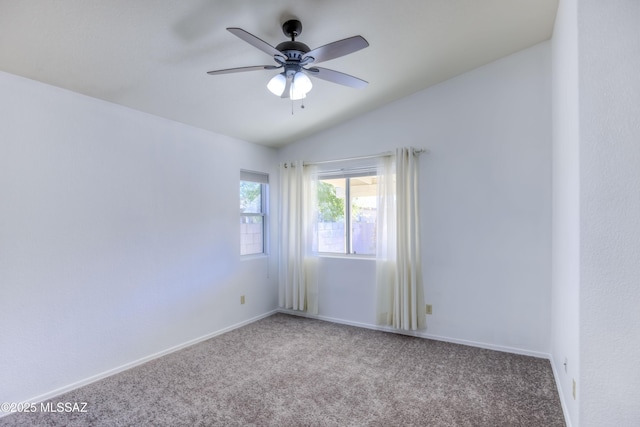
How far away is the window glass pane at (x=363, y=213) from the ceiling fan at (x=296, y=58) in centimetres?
193

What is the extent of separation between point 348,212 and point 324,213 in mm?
340

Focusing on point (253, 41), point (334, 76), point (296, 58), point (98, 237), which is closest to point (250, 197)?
point (98, 237)

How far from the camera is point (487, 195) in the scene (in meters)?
3.42

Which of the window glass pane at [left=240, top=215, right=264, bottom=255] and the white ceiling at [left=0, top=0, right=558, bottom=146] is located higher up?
the white ceiling at [left=0, top=0, right=558, bottom=146]

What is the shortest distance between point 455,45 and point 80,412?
13.4 ft

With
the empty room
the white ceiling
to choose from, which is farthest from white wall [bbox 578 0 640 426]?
the white ceiling

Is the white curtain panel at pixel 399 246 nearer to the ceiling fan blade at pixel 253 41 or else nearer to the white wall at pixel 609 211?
the white wall at pixel 609 211

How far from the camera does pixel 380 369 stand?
2.95 m

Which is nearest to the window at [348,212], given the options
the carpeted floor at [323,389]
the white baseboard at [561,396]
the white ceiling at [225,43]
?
the white ceiling at [225,43]

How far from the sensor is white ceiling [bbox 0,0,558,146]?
1996 millimetres

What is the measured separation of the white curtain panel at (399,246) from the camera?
12.1 ft

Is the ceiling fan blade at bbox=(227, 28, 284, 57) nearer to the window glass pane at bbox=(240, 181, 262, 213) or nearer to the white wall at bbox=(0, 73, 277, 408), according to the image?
the white wall at bbox=(0, 73, 277, 408)

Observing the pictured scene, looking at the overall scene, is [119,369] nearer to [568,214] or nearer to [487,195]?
[568,214]

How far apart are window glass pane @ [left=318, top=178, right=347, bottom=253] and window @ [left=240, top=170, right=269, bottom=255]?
2.70 feet
